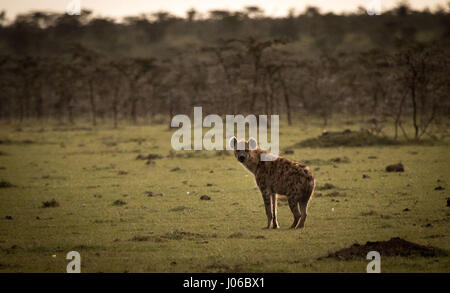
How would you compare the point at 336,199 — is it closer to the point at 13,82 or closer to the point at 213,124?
the point at 213,124

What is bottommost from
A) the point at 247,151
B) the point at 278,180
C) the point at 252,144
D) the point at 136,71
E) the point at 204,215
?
the point at 204,215

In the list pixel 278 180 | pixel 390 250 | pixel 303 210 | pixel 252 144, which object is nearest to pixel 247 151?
pixel 252 144

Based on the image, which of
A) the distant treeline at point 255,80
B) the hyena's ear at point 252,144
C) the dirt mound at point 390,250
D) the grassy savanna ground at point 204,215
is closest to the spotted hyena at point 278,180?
the hyena's ear at point 252,144

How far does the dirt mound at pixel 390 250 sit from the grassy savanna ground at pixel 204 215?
0.15m

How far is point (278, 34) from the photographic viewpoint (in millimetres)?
112312

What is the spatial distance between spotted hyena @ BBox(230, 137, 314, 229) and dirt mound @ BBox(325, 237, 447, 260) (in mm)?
1787

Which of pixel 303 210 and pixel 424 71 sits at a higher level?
pixel 424 71

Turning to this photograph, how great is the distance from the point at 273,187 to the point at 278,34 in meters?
105

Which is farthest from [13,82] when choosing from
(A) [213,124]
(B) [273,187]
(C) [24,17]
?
(C) [24,17]

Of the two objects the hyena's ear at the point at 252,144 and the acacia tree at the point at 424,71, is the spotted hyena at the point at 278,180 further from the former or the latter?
the acacia tree at the point at 424,71

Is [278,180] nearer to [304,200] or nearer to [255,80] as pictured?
[304,200]

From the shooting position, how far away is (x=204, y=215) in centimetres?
1228

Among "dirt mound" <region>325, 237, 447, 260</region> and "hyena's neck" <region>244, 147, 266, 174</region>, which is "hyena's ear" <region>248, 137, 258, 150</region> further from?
"dirt mound" <region>325, 237, 447, 260</region>

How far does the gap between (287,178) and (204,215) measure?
2.65 metres
